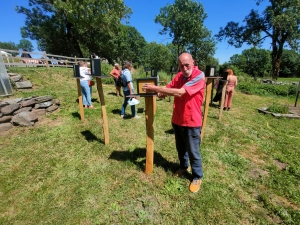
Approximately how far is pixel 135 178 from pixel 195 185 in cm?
107

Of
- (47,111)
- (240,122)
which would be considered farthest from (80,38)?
(240,122)

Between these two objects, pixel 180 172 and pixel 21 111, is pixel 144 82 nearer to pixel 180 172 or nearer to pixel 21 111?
pixel 180 172

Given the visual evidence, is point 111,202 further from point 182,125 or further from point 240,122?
point 240,122

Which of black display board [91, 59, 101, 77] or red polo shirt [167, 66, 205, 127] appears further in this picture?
black display board [91, 59, 101, 77]

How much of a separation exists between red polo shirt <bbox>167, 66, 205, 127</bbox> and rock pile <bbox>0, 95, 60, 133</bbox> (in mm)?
4748

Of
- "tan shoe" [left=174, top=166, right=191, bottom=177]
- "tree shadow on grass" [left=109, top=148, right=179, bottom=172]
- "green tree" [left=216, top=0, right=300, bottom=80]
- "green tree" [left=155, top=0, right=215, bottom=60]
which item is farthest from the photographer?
"green tree" [left=155, top=0, right=215, bottom=60]

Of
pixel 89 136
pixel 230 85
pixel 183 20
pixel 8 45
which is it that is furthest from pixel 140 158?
pixel 8 45

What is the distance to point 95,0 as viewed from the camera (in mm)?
18047

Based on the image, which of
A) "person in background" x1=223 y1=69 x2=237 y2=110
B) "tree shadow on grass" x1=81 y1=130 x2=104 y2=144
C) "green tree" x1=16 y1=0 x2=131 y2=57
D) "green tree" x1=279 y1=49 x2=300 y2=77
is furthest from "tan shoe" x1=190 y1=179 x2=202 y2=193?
"green tree" x1=279 y1=49 x2=300 y2=77

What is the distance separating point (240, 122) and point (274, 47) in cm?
2006

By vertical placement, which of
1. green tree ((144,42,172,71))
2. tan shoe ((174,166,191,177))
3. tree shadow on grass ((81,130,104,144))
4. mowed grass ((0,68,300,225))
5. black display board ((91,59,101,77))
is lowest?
mowed grass ((0,68,300,225))

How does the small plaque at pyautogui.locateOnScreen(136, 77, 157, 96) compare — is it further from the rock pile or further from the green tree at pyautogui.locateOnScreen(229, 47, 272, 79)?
the green tree at pyautogui.locateOnScreen(229, 47, 272, 79)

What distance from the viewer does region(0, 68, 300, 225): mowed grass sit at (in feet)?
7.75

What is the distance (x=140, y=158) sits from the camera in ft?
11.9
